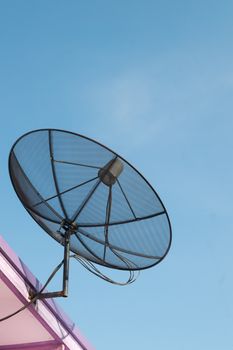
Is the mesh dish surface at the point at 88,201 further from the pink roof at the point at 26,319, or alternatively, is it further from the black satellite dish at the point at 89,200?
the pink roof at the point at 26,319

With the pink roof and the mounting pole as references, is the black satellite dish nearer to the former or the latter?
the mounting pole

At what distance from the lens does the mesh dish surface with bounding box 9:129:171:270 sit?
575cm

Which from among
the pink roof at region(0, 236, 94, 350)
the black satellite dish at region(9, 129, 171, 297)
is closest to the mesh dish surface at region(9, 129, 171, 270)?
the black satellite dish at region(9, 129, 171, 297)

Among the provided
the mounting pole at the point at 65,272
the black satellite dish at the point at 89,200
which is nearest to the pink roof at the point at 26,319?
the mounting pole at the point at 65,272

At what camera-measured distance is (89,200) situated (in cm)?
605

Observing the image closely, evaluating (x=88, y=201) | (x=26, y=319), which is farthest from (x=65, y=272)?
(x=26, y=319)

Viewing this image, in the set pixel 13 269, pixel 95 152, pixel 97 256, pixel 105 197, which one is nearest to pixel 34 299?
pixel 13 269

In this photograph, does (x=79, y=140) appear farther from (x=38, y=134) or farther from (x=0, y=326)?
(x=0, y=326)

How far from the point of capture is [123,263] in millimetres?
6293

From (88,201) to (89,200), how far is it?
0.05 ft

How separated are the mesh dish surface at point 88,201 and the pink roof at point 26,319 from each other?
0.58 metres

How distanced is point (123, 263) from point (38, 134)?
6.16 feet

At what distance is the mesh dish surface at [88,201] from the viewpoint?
575 cm

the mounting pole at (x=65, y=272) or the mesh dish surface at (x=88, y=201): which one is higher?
the mesh dish surface at (x=88, y=201)
